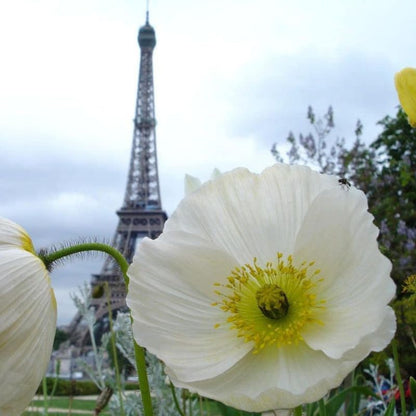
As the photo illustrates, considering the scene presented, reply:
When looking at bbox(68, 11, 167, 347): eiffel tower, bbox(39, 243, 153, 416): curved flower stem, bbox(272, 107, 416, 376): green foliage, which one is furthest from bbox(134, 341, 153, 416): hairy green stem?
bbox(68, 11, 167, 347): eiffel tower

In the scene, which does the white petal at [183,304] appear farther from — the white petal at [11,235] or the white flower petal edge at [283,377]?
the white petal at [11,235]

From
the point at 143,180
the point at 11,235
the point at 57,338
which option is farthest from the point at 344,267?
the point at 143,180

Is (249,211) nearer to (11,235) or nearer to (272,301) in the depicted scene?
(272,301)

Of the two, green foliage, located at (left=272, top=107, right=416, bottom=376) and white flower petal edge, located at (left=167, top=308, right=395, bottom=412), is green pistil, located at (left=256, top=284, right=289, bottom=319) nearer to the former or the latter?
white flower petal edge, located at (left=167, top=308, right=395, bottom=412)

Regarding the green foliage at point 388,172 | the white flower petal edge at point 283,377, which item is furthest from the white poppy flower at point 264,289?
the green foliage at point 388,172

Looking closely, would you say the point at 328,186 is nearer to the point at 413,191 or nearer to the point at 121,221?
the point at 413,191

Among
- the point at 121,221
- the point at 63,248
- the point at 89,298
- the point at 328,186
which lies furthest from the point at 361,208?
the point at 121,221
